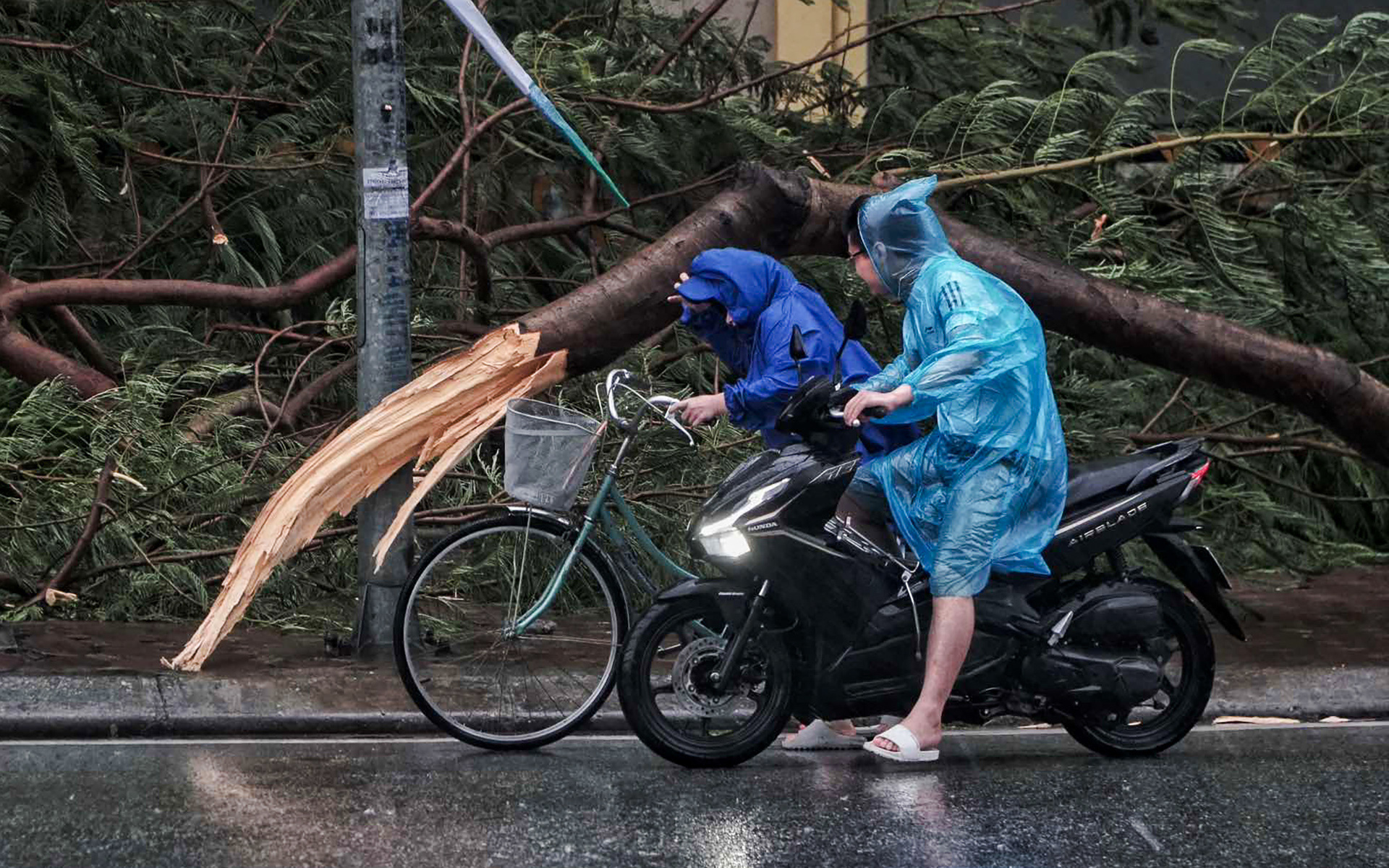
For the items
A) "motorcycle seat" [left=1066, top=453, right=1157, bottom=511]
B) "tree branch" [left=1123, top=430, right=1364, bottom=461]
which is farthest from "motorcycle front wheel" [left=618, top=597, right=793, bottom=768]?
"tree branch" [left=1123, top=430, right=1364, bottom=461]

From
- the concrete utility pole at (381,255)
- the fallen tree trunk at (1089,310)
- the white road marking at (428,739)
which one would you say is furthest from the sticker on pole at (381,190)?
the white road marking at (428,739)

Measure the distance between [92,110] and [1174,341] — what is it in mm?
5015

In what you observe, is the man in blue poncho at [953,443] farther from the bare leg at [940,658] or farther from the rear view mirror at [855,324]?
the rear view mirror at [855,324]

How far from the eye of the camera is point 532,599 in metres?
5.64

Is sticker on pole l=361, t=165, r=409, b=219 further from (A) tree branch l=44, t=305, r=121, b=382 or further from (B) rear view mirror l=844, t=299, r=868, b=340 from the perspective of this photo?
(A) tree branch l=44, t=305, r=121, b=382

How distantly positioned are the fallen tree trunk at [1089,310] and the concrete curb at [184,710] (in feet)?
6.08

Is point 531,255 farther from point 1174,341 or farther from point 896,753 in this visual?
point 896,753

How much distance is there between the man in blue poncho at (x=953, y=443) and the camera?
17.2ft

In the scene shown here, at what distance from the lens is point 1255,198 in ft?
29.3

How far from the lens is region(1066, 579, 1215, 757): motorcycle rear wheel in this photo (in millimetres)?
5578

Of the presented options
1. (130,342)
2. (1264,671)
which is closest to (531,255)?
(130,342)

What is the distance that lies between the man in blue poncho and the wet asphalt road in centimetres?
43

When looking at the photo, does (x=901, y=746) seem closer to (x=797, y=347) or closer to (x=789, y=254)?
(x=797, y=347)

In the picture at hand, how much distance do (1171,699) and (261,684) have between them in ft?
9.90
